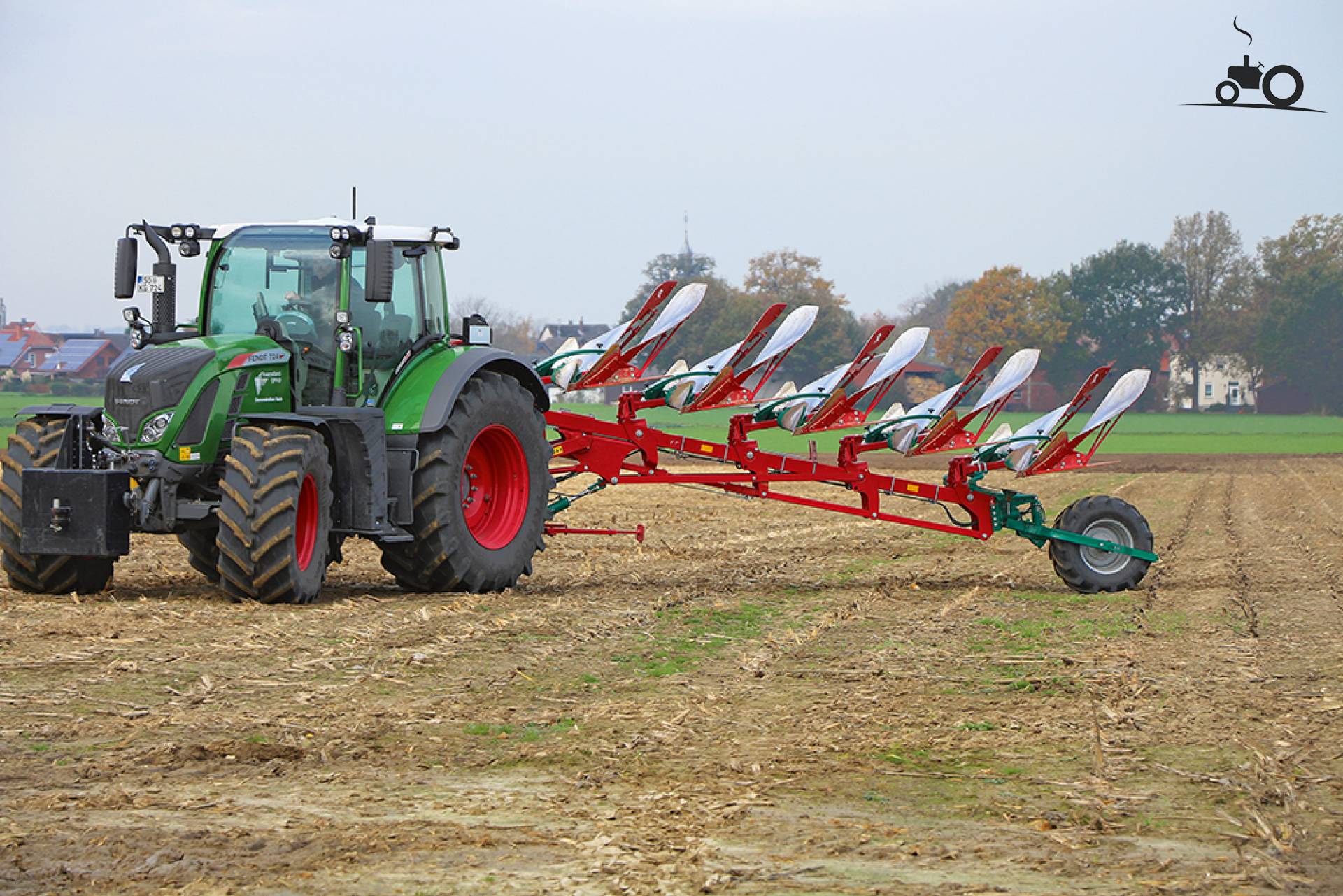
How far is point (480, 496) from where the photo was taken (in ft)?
38.0

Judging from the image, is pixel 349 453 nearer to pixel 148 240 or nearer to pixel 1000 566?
pixel 148 240

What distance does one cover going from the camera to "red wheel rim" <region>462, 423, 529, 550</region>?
37.7 feet

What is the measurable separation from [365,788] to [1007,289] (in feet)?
249

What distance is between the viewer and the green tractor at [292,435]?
955 centimetres

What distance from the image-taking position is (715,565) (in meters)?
13.6

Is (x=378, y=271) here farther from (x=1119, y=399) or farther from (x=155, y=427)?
(x=1119, y=399)

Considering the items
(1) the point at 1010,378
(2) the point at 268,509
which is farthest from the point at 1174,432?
(2) the point at 268,509

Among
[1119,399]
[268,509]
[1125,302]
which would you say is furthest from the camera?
[1125,302]

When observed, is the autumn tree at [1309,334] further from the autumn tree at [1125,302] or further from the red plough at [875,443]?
the red plough at [875,443]

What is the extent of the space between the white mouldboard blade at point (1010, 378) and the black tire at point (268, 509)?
5312 millimetres

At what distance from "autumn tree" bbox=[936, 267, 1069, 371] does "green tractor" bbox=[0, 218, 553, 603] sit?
2656 inches

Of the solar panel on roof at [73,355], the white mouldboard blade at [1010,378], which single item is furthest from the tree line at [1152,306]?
the white mouldboard blade at [1010,378]

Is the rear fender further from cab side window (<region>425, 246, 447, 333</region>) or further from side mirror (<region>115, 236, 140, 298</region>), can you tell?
side mirror (<region>115, 236, 140, 298</region>)

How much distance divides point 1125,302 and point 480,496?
78.2 metres
